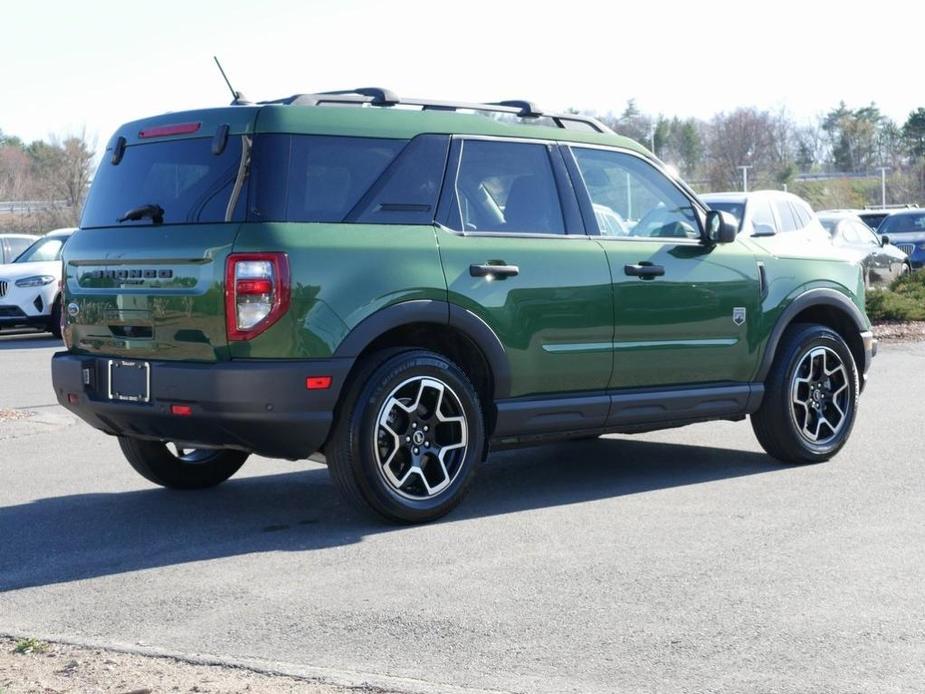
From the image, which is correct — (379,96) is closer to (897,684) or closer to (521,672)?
(521,672)

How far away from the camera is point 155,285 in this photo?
670 cm

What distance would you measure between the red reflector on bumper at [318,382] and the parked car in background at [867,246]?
17.7 m

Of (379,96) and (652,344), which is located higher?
(379,96)

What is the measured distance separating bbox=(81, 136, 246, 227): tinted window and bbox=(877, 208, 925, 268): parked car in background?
Answer: 81.3 feet

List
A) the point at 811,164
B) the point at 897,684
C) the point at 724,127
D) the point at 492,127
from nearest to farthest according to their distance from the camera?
the point at 897,684 → the point at 492,127 → the point at 724,127 → the point at 811,164

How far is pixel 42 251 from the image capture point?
2244 centimetres

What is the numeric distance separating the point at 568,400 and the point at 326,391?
1.48 meters

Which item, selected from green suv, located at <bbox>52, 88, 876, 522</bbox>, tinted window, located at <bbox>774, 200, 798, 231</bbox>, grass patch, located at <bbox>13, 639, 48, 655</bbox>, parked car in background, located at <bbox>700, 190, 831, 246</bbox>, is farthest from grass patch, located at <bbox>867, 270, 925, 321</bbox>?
grass patch, located at <bbox>13, 639, 48, 655</bbox>

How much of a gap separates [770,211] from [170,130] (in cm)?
1159

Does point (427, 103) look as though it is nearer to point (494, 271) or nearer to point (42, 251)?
point (494, 271)

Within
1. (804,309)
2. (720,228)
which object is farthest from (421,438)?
(804,309)

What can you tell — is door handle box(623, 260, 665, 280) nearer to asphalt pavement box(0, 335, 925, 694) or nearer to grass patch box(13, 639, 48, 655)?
asphalt pavement box(0, 335, 925, 694)

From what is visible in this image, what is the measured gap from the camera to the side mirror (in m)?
8.09

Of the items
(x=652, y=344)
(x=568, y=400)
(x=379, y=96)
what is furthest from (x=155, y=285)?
(x=652, y=344)
